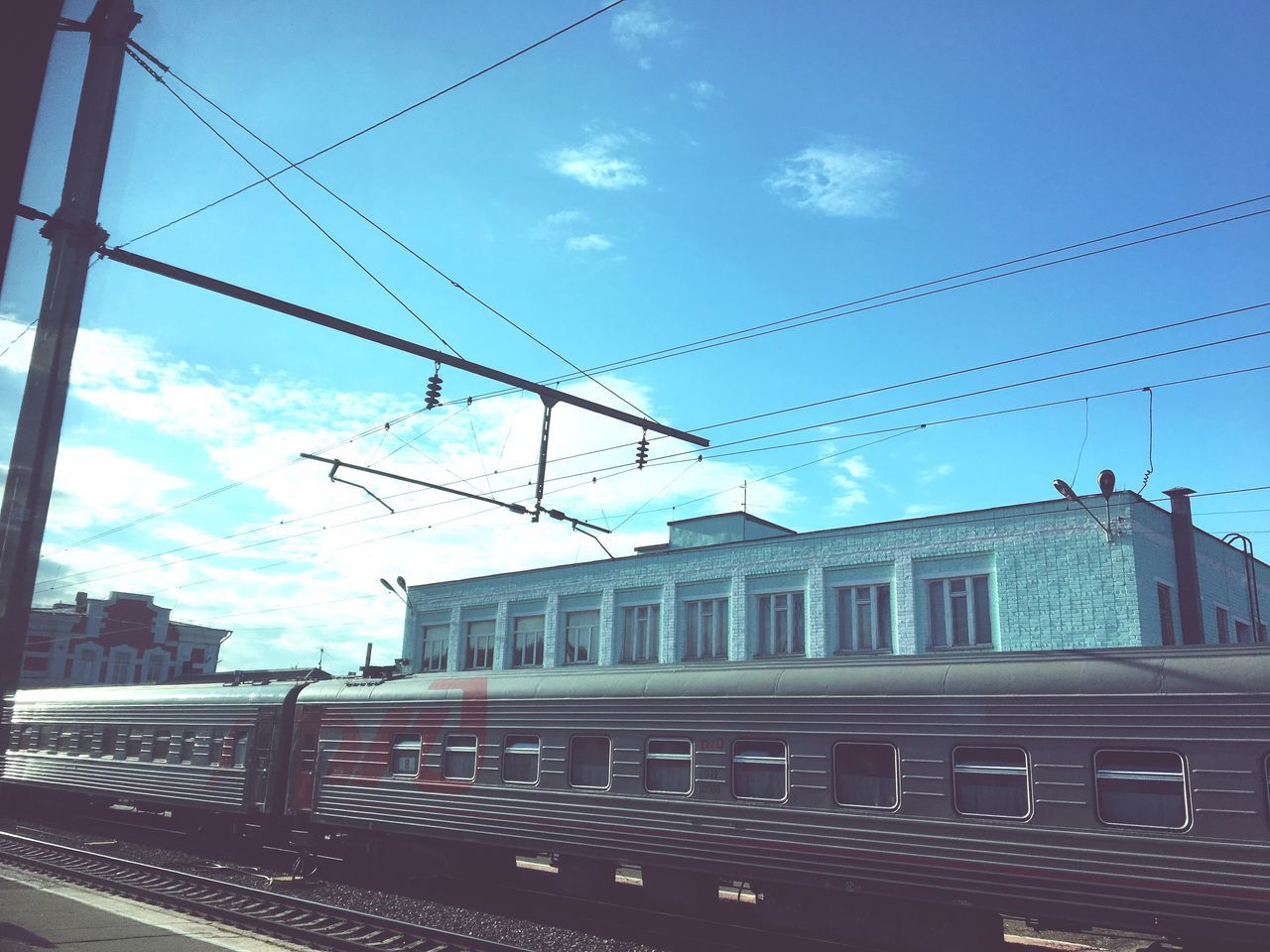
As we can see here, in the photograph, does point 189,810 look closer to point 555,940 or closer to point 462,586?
point 555,940

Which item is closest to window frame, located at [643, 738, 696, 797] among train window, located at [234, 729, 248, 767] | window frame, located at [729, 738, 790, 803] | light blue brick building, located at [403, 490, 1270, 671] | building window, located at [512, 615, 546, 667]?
Answer: window frame, located at [729, 738, 790, 803]

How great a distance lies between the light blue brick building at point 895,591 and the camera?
2384 centimetres

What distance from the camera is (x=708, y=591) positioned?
31734mm

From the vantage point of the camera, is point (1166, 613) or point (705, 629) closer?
point (1166, 613)

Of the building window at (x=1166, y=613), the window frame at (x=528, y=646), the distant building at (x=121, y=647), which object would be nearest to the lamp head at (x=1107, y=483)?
the building window at (x=1166, y=613)

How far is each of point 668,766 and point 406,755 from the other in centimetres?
544

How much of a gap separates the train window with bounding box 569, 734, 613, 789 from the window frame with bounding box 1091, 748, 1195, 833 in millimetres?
5986

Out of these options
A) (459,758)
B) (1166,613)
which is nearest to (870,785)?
(459,758)

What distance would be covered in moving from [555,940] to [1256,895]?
7.53 m

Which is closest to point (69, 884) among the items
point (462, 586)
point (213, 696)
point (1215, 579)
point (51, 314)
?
point (213, 696)

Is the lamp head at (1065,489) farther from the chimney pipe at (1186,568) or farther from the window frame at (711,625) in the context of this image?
the window frame at (711,625)

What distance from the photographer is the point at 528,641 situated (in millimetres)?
36594

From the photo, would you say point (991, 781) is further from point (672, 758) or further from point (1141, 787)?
point (672, 758)

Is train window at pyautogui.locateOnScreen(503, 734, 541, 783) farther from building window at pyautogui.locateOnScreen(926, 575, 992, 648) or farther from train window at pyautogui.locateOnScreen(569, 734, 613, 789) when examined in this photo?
building window at pyautogui.locateOnScreen(926, 575, 992, 648)
